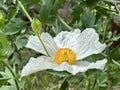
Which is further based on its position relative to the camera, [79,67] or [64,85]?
[64,85]

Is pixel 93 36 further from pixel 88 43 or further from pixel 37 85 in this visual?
pixel 37 85

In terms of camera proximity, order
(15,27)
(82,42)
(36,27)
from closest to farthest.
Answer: (36,27), (82,42), (15,27)

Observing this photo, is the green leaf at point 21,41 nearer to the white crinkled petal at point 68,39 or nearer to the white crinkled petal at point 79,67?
the white crinkled petal at point 68,39

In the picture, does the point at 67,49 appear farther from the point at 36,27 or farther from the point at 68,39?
the point at 36,27

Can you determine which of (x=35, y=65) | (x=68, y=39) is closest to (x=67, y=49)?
(x=68, y=39)

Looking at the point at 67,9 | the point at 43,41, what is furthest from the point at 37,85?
the point at 43,41

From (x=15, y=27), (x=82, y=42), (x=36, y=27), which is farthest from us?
(x=15, y=27)

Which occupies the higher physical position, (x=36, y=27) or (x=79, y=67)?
(x=36, y=27)

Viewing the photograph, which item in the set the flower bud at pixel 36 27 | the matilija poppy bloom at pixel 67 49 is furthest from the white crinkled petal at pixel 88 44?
the flower bud at pixel 36 27
